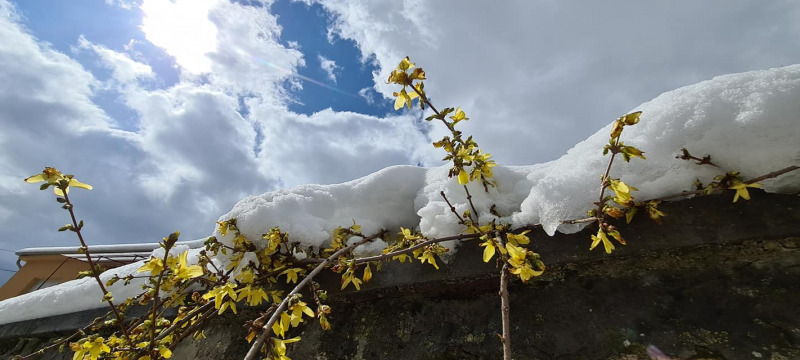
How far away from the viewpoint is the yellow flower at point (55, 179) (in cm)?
110

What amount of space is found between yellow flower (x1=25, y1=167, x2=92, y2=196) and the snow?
0.49 m

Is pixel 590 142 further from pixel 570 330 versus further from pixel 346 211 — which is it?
pixel 346 211

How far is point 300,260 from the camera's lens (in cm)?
142

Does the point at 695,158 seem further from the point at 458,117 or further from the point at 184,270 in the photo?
the point at 184,270

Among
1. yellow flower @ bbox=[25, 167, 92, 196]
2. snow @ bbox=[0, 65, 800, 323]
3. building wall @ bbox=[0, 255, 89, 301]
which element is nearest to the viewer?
snow @ bbox=[0, 65, 800, 323]

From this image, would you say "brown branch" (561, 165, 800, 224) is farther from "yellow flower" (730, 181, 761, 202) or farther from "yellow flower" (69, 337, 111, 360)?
"yellow flower" (69, 337, 111, 360)

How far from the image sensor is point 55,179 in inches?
44.6

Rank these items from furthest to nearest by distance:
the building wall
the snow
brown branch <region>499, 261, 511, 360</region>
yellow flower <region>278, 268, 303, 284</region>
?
the building wall, yellow flower <region>278, 268, 303, 284</region>, the snow, brown branch <region>499, 261, 511, 360</region>

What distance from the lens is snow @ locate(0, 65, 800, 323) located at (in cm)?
86

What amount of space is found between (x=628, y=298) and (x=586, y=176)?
15.0 inches

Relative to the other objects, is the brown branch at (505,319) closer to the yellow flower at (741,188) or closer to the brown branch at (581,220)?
the brown branch at (581,220)

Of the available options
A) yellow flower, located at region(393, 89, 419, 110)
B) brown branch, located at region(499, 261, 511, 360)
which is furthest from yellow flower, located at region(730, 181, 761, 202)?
yellow flower, located at region(393, 89, 419, 110)

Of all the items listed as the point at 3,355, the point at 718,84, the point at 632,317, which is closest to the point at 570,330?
the point at 632,317

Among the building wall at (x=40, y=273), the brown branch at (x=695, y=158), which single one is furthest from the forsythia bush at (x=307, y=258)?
the building wall at (x=40, y=273)
